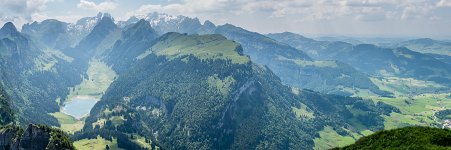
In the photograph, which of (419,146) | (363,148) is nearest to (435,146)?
(419,146)

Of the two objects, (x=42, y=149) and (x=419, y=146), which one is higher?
(x=419, y=146)

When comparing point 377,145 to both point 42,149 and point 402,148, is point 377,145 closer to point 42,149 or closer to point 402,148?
point 402,148

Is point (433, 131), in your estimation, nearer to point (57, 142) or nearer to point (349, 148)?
point (349, 148)

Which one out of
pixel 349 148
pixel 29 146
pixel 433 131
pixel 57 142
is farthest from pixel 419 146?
pixel 29 146

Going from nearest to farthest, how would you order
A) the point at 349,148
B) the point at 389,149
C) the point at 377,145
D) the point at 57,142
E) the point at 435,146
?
the point at 435,146 < the point at 389,149 < the point at 377,145 < the point at 349,148 < the point at 57,142

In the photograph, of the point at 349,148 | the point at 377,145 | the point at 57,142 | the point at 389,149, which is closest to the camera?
the point at 389,149

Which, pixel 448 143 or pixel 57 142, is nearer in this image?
pixel 448 143
